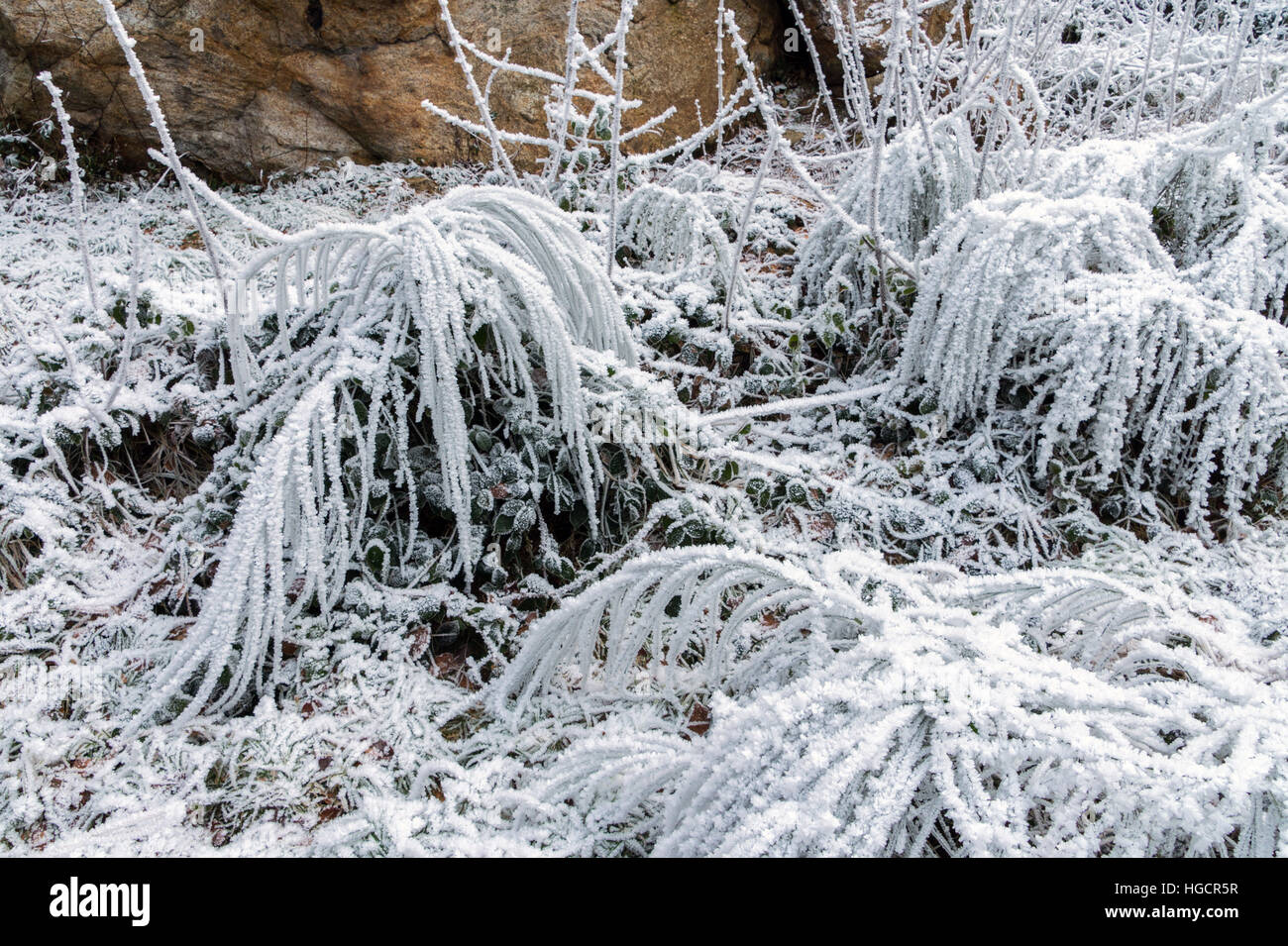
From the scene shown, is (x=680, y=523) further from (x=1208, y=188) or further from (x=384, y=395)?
(x=1208, y=188)

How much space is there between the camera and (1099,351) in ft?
6.72

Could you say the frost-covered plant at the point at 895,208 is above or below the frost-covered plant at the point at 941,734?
above

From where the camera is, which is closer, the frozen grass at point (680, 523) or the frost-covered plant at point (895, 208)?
the frozen grass at point (680, 523)

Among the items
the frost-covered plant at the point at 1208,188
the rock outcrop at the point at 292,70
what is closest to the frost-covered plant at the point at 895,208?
the frost-covered plant at the point at 1208,188

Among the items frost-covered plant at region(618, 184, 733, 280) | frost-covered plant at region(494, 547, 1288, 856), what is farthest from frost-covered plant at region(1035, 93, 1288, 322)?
frost-covered plant at region(494, 547, 1288, 856)

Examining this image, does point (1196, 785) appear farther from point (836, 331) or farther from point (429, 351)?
point (836, 331)

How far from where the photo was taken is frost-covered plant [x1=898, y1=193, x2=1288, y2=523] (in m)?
2.04

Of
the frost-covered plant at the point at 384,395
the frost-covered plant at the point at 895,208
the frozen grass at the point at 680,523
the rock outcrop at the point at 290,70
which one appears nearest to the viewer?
the frozen grass at the point at 680,523

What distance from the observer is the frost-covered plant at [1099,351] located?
80.3 inches

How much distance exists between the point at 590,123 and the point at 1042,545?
2.16 meters

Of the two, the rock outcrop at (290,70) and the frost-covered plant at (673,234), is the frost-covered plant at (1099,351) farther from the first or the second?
the rock outcrop at (290,70)

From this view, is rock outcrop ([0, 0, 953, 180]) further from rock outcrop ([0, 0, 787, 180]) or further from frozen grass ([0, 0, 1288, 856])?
frozen grass ([0, 0, 1288, 856])

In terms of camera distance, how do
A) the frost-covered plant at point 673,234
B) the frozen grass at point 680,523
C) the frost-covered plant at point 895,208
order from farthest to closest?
1. the frost-covered plant at point 673,234
2. the frost-covered plant at point 895,208
3. the frozen grass at point 680,523

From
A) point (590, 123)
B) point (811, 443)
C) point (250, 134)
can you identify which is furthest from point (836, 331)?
point (250, 134)
